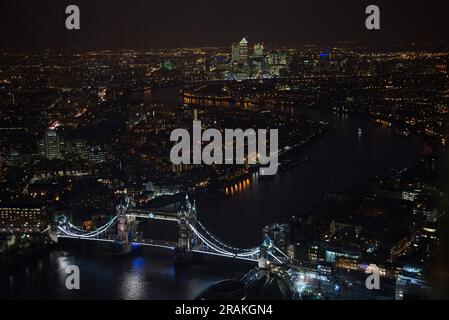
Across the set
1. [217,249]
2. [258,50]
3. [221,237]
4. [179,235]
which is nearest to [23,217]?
[179,235]

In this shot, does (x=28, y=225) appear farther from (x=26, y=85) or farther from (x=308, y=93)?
(x=308, y=93)

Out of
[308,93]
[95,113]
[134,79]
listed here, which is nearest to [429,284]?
[95,113]

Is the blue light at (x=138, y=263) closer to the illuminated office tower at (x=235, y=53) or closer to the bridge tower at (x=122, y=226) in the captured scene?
the bridge tower at (x=122, y=226)

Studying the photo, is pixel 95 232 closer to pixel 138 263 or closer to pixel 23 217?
pixel 138 263

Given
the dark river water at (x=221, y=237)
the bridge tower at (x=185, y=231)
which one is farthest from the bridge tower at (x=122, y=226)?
the bridge tower at (x=185, y=231)

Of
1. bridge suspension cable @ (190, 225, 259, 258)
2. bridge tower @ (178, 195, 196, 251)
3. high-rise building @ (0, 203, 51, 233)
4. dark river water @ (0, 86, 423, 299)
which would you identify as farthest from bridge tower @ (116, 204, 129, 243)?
high-rise building @ (0, 203, 51, 233)

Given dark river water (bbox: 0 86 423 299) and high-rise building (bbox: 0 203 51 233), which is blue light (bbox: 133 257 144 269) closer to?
dark river water (bbox: 0 86 423 299)
